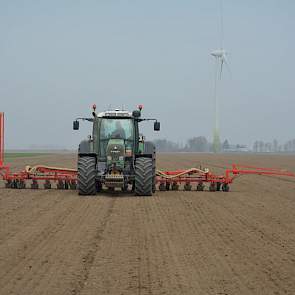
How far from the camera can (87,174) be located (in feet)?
52.3

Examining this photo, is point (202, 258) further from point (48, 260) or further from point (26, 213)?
point (26, 213)

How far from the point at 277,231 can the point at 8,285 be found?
18.0 ft

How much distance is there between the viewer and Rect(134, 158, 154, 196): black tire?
1580cm

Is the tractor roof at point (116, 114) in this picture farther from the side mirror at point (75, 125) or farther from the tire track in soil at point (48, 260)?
the tire track in soil at point (48, 260)

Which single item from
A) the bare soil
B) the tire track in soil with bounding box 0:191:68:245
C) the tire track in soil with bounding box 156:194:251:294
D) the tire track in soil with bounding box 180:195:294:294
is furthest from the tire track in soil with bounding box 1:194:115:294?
the tire track in soil with bounding box 180:195:294:294

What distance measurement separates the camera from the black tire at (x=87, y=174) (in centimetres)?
1594

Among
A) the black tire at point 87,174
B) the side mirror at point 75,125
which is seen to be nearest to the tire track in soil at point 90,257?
the black tire at point 87,174

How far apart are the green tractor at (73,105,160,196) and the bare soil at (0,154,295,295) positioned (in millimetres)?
1026

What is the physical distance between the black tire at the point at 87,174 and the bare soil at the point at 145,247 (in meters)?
1.06

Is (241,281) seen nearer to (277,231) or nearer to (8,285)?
(8,285)

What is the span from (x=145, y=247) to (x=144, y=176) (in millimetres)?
7172

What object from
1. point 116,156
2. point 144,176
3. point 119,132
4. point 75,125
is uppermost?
point 75,125

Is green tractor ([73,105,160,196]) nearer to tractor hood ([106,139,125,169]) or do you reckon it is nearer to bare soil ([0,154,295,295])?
tractor hood ([106,139,125,169])

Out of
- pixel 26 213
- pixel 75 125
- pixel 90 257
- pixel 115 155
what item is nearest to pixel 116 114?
pixel 75 125
